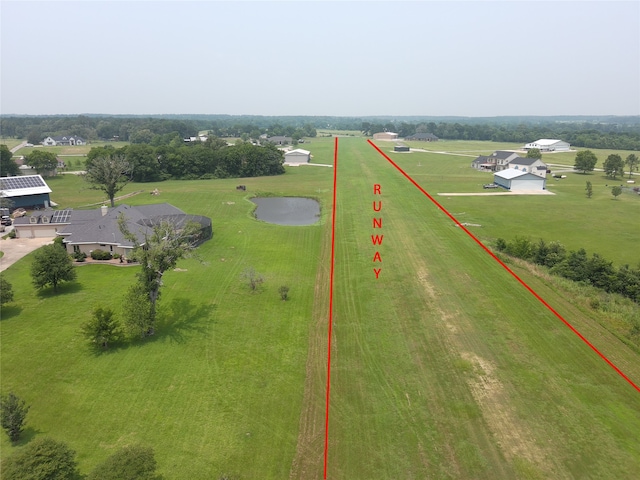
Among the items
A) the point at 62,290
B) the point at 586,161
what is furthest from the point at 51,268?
the point at 586,161

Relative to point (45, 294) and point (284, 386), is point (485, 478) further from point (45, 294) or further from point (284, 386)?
point (45, 294)

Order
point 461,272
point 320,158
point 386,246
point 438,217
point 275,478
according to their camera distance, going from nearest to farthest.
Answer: point 275,478
point 461,272
point 386,246
point 438,217
point 320,158

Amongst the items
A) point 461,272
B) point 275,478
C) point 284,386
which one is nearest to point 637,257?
point 461,272

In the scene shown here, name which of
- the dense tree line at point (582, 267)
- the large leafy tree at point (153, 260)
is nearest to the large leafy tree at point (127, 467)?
the large leafy tree at point (153, 260)

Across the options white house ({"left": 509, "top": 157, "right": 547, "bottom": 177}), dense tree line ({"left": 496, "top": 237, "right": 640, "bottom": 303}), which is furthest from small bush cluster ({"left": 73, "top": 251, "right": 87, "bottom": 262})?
white house ({"left": 509, "top": 157, "right": 547, "bottom": 177})

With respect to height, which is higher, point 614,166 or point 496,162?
point 614,166

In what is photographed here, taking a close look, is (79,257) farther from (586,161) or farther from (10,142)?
(10,142)
